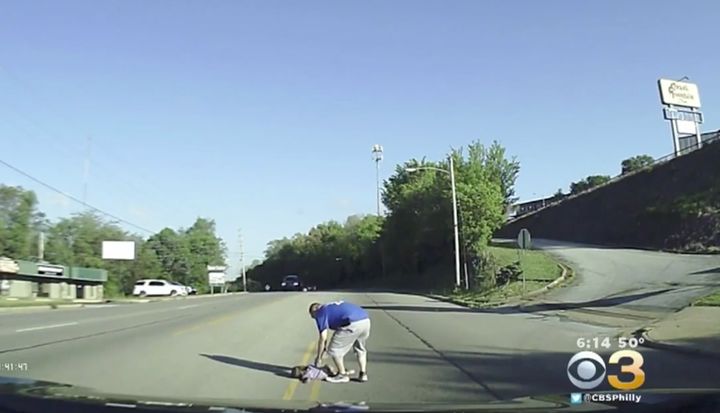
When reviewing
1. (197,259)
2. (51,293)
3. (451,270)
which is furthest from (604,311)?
(197,259)

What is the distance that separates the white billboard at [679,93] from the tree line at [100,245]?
60.7 m

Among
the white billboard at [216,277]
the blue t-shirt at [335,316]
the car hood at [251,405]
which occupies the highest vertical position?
the white billboard at [216,277]

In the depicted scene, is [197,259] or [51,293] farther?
[197,259]

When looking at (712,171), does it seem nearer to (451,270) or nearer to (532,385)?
(451,270)

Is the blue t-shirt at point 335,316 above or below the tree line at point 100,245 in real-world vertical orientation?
below

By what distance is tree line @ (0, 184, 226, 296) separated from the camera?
76125mm

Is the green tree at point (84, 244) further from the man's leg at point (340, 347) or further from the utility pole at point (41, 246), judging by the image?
the man's leg at point (340, 347)

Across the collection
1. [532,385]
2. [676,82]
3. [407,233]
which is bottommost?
[532,385]

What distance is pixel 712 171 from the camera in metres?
54.2

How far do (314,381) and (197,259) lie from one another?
116 metres

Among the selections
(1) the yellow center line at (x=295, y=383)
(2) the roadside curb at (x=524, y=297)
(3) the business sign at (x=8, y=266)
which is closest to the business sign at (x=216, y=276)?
(3) the business sign at (x=8, y=266)

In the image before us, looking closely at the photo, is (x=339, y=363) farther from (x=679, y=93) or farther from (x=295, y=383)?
(x=679, y=93)

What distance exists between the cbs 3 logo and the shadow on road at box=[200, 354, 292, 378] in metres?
4.18

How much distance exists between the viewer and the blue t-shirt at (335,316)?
9.73 meters
